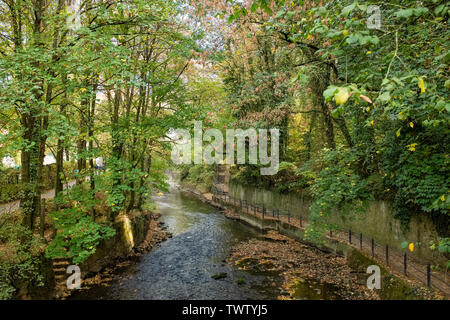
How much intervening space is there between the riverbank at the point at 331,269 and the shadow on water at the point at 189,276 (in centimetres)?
78

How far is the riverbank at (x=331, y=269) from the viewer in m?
7.22

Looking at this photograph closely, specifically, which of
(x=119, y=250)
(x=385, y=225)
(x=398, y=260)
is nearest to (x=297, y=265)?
(x=398, y=260)

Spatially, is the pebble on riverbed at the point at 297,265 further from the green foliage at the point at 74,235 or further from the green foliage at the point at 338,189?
the green foliage at the point at 74,235

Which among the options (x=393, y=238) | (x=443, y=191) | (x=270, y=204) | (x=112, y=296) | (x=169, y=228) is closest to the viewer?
(x=443, y=191)

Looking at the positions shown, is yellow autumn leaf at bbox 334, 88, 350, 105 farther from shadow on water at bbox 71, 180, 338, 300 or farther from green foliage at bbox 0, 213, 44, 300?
shadow on water at bbox 71, 180, 338, 300

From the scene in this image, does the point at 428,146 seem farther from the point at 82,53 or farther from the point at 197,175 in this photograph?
the point at 197,175

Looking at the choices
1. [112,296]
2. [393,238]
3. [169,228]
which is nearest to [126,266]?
[112,296]

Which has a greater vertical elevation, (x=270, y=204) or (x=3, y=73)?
(x=3, y=73)

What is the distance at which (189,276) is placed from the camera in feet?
32.1

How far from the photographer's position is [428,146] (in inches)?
325

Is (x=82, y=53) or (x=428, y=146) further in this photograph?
(x=428, y=146)

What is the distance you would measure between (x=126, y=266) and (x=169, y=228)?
6.71 metres

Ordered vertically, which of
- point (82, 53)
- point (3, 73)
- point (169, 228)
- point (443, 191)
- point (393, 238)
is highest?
point (82, 53)
